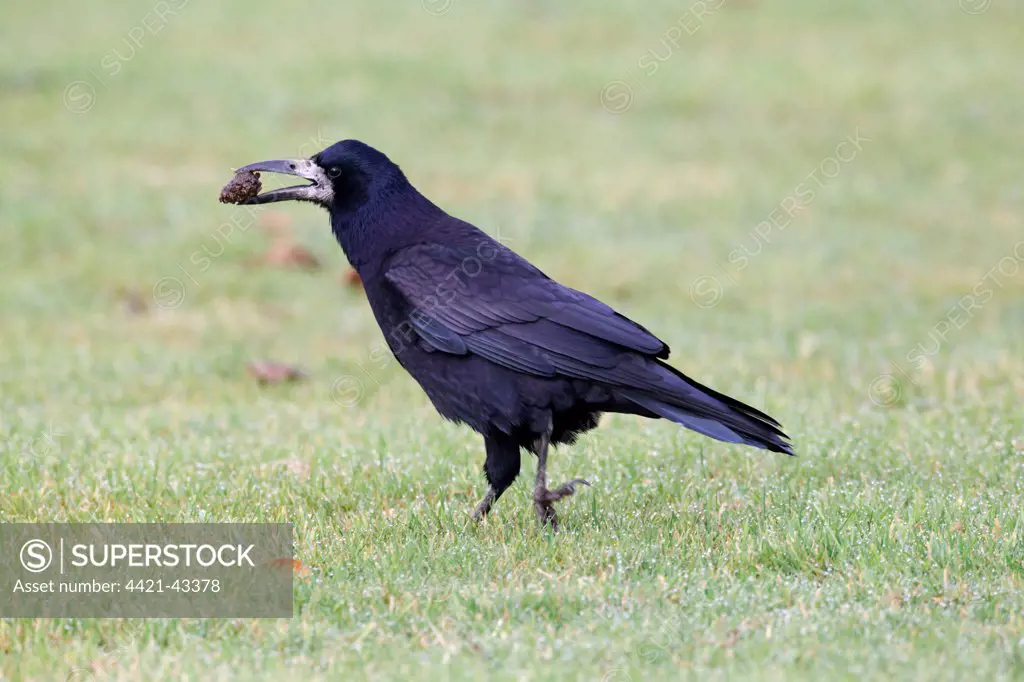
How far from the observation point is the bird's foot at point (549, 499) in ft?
19.5

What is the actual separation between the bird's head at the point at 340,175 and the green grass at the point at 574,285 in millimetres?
1409

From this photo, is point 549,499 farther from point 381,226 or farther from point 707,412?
point 381,226

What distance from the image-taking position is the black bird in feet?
19.3

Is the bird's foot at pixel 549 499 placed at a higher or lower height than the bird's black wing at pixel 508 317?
lower

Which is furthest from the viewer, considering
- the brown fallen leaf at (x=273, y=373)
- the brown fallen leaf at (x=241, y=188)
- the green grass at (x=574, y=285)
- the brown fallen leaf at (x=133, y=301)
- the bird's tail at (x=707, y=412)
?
the brown fallen leaf at (x=133, y=301)

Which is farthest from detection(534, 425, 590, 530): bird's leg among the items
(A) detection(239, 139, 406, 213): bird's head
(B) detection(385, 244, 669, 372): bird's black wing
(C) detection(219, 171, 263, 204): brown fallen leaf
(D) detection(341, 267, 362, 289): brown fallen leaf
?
(D) detection(341, 267, 362, 289): brown fallen leaf

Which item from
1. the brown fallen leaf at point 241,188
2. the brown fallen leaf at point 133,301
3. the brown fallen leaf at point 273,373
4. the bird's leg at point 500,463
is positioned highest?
the brown fallen leaf at point 133,301

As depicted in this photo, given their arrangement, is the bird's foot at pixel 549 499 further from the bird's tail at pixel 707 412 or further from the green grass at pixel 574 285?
the bird's tail at pixel 707 412

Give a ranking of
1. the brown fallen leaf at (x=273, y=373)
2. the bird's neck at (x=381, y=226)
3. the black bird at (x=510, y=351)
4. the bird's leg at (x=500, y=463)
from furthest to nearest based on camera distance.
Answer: the brown fallen leaf at (x=273, y=373), the bird's neck at (x=381, y=226), the bird's leg at (x=500, y=463), the black bird at (x=510, y=351)

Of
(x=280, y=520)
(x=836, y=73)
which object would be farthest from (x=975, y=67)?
(x=280, y=520)

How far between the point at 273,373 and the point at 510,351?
447 cm

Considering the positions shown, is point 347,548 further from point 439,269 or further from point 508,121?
point 508,121

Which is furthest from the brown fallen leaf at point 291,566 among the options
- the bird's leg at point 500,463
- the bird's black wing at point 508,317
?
the bird's black wing at point 508,317

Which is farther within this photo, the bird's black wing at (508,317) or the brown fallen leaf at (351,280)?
the brown fallen leaf at (351,280)
